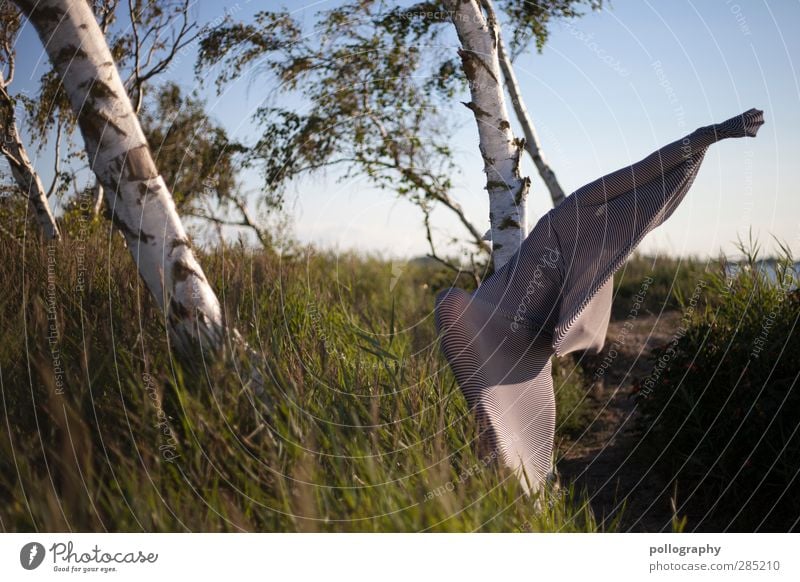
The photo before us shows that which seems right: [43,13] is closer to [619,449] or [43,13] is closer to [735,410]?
[735,410]

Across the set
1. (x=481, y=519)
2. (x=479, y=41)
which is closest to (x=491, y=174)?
(x=479, y=41)

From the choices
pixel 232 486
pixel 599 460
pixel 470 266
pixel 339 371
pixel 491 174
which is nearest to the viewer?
pixel 232 486

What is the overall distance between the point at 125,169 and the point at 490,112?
8.34 feet

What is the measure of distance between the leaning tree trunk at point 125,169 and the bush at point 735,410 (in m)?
2.79

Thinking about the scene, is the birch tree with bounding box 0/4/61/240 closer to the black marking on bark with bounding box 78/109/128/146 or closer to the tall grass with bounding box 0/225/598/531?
the tall grass with bounding box 0/225/598/531

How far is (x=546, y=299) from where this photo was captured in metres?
3.35

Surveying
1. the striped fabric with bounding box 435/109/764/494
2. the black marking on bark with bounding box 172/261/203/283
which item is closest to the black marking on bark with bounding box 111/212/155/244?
the black marking on bark with bounding box 172/261/203/283

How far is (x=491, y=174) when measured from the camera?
4.57m

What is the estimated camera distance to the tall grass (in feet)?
7.62

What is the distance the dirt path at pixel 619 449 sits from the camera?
13.7 feet

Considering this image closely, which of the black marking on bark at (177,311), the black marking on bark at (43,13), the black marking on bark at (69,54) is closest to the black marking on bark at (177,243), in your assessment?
the black marking on bark at (177,311)

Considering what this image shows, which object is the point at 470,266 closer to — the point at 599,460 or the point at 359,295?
the point at 359,295

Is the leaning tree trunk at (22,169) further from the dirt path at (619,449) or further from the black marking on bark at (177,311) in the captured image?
the dirt path at (619,449)
